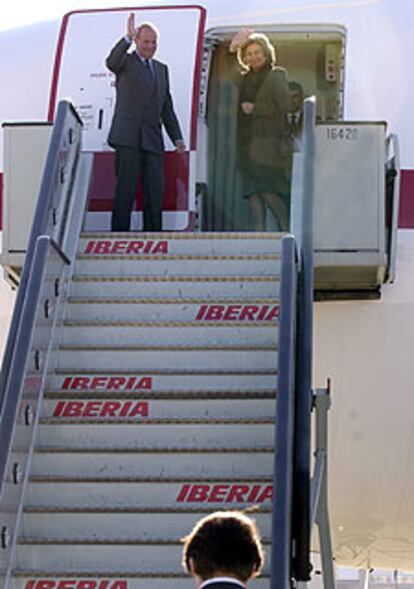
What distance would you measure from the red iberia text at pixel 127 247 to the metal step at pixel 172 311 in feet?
1.61

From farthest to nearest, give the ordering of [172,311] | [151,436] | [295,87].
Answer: [295,87] < [172,311] < [151,436]

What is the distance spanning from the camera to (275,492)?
7246mm

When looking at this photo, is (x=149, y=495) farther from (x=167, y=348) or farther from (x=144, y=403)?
(x=167, y=348)

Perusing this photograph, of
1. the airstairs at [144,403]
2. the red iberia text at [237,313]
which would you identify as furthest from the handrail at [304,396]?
the red iberia text at [237,313]

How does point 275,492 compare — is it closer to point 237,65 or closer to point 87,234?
point 87,234

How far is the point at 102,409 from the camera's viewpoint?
8508 millimetres

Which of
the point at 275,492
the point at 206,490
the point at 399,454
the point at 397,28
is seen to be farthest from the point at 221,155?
the point at 275,492

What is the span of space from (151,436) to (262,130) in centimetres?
312

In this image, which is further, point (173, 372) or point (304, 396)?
point (173, 372)

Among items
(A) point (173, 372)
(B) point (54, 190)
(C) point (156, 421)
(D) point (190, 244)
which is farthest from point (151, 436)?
(B) point (54, 190)

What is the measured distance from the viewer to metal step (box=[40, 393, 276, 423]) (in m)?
8.44

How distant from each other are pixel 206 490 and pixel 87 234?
2287 millimetres

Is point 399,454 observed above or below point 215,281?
below

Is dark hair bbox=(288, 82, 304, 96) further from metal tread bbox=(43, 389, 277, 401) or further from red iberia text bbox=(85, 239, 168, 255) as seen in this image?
metal tread bbox=(43, 389, 277, 401)
